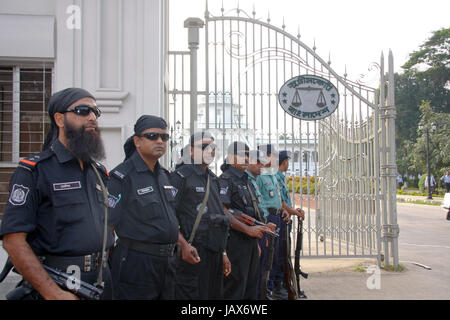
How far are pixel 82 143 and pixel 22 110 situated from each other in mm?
3301

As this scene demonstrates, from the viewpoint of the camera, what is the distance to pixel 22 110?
4.95m

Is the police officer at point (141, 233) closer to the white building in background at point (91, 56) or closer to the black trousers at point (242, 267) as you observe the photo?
the black trousers at point (242, 267)

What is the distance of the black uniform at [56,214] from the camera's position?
6.19 ft

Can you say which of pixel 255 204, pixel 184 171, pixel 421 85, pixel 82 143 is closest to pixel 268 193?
pixel 255 204

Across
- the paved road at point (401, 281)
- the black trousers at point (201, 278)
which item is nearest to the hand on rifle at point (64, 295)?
the black trousers at point (201, 278)

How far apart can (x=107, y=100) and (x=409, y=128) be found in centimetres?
4240

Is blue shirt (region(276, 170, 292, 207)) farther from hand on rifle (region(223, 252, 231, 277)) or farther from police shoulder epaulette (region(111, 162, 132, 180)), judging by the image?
police shoulder epaulette (region(111, 162, 132, 180))

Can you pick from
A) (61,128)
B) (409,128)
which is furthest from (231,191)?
(409,128)

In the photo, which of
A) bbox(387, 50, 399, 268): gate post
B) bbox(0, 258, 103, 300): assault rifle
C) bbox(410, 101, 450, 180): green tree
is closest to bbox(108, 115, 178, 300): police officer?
bbox(0, 258, 103, 300): assault rifle

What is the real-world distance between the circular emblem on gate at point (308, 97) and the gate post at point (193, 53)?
1279 millimetres

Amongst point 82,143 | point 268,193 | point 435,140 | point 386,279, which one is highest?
point 435,140

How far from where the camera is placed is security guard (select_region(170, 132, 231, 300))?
3.38 m

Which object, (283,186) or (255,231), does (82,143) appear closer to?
(255,231)
